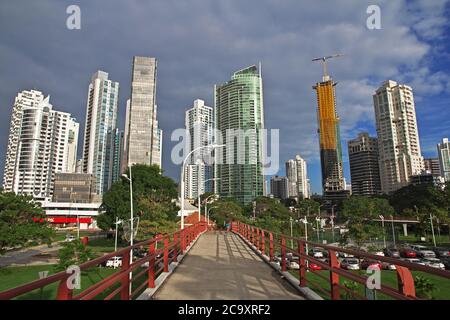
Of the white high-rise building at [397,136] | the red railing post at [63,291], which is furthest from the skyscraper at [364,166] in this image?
the red railing post at [63,291]

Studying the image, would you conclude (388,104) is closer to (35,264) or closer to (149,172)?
(149,172)

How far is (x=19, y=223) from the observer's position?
30625 millimetres

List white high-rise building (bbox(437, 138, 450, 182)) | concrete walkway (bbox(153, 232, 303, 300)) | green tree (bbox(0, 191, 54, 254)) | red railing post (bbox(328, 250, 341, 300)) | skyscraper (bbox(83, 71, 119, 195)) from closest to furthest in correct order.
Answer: red railing post (bbox(328, 250, 341, 300)), concrete walkway (bbox(153, 232, 303, 300)), green tree (bbox(0, 191, 54, 254)), white high-rise building (bbox(437, 138, 450, 182)), skyscraper (bbox(83, 71, 119, 195))

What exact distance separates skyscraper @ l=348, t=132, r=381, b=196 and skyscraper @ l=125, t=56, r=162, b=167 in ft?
315

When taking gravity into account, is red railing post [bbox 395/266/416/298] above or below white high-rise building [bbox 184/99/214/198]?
below

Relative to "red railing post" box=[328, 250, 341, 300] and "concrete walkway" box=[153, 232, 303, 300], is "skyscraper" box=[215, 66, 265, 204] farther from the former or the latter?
"red railing post" box=[328, 250, 341, 300]

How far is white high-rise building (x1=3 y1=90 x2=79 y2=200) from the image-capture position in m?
126

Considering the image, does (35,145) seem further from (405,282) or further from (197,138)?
(405,282)

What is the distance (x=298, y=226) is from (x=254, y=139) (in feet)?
113

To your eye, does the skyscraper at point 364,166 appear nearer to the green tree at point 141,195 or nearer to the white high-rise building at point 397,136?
the white high-rise building at point 397,136

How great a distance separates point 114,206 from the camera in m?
45.3

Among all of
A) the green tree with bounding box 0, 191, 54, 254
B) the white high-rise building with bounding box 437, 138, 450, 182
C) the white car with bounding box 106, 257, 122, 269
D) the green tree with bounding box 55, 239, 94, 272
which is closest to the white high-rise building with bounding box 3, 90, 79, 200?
the white car with bounding box 106, 257, 122, 269

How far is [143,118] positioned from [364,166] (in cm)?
10698
